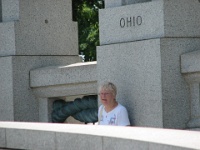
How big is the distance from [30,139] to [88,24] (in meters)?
12.3

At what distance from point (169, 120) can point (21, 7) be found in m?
3.60

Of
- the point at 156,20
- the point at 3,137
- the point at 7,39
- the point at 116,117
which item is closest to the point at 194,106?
the point at 116,117

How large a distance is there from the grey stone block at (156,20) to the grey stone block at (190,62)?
0.28m

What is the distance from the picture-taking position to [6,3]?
1292 centimetres

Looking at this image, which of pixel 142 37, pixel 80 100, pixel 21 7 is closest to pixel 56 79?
pixel 80 100

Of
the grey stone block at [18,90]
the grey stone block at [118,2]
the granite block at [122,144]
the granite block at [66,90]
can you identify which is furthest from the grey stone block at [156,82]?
the grey stone block at [18,90]

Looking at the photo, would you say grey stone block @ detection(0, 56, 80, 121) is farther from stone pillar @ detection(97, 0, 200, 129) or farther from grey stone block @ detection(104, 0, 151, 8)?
stone pillar @ detection(97, 0, 200, 129)

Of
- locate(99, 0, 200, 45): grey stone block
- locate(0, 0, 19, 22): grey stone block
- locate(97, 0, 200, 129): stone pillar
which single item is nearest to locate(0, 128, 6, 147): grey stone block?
locate(97, 0, 200, 129): stone pillar

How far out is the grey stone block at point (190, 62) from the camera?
9.77 m

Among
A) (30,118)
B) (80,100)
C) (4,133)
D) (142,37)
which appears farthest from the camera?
(30,118)

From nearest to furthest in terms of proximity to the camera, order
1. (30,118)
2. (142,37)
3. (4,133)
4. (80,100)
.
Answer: (4,133)
(142,37)
(80,100)
(30,118)

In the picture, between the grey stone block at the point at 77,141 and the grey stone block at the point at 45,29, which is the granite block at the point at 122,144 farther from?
the grey stone block at the point at 45,29

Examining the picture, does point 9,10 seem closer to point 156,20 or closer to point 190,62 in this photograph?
point 156,20

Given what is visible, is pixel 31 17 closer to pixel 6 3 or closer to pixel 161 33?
pixel 6 3
